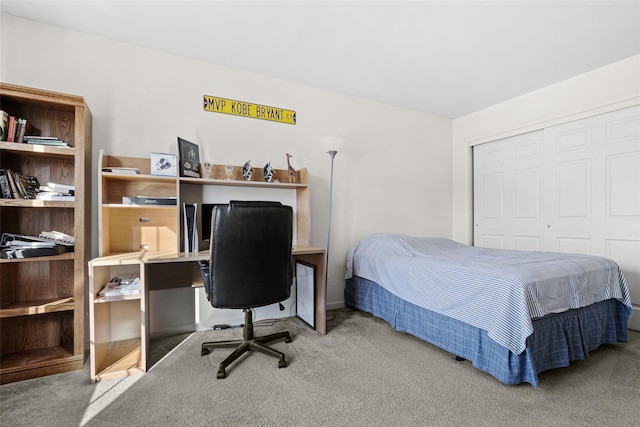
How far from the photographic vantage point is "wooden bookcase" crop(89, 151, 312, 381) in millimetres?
2152

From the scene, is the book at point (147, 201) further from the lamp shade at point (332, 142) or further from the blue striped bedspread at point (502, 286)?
the blue striped bedspread at point (502, 286)

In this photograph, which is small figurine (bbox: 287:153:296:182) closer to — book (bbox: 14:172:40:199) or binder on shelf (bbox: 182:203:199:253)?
binder on shelf (bbox: 182:203:199:253)

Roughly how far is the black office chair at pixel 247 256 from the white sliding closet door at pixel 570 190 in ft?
9.99

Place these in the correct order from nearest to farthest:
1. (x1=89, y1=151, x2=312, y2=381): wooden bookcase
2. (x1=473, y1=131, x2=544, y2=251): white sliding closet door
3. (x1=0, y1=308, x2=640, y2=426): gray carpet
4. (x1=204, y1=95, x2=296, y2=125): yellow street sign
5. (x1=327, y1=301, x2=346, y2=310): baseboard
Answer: (x1=0, y1=308, x2=640, y2=426): gray carpet → (x1=89, y1=151, x2=312, y2=381): wooden bookcase → (x1=204, y1=95, x2=296, y2=125): yellow street sign → (x1=327, y1=301, x2=346, y2=310): baseboard → (x1=473, y1=131, x2=544, y2=251): white sliding closet door

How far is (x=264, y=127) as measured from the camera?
314 cm

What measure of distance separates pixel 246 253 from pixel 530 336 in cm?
174

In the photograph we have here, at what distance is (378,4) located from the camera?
212cm

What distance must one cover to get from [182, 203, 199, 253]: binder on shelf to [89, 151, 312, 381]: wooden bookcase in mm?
77

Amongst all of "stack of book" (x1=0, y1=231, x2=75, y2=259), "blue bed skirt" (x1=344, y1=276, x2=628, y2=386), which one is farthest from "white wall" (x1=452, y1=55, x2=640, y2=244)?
"stack of book" (x1=0, y1=231, x2=75, y2=259)

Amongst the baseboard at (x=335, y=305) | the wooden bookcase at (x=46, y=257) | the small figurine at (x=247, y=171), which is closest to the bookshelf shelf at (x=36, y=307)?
the wooden bookcase at (x=46, y=257)

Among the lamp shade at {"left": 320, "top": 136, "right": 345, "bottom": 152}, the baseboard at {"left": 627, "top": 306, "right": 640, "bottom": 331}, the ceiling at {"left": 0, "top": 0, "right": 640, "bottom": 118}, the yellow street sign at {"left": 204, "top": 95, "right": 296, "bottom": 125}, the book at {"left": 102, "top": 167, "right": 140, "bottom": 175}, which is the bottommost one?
the baseboard at {"left": 627, "top": 306, "right": 640, "bottom": 331}

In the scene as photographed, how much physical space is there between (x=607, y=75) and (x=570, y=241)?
64.3 inches

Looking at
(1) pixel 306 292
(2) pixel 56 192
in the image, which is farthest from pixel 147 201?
(1) pixel 306 292

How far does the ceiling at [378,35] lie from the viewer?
2.17 meters
